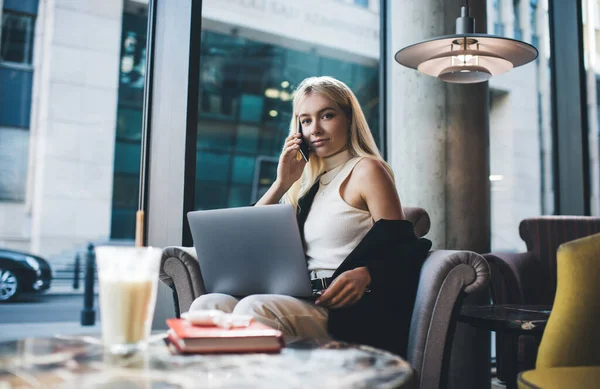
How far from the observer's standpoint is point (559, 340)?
133 cm

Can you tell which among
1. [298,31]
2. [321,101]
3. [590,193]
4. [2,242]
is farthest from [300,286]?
[298,31]

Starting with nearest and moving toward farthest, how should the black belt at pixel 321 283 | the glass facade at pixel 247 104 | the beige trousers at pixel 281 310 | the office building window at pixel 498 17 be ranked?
1. the beige trousers at pixel 281 310
2. the black belt at pixel 321 283
3. the office building window at pixel 498 17
4. the glass facade at pixel 247 104

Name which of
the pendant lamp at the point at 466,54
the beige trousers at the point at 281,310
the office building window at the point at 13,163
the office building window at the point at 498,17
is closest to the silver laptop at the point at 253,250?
the beige trousers at the point at 281,310

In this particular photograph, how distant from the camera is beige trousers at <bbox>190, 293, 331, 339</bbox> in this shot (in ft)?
4.97

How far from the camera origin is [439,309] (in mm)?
1711

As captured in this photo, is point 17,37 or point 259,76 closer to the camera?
point 17,37

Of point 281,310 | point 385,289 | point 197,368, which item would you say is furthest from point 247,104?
point 197,368

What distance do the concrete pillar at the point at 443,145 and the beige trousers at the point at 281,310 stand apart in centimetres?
132

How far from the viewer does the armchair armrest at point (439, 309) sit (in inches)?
65.9

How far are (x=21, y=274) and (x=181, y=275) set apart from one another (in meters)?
1.41

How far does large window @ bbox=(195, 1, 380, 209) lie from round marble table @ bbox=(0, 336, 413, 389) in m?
2.99

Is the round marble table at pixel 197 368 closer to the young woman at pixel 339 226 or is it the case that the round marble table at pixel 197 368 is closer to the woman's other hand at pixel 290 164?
the young woman at pixel 339 226

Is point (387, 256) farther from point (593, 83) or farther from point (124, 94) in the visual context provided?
point (593, 83)

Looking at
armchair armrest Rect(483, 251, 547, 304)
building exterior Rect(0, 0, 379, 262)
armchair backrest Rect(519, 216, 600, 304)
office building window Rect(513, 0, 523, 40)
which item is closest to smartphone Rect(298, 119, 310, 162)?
building exterior Rect(0, 0, 379, 262)
